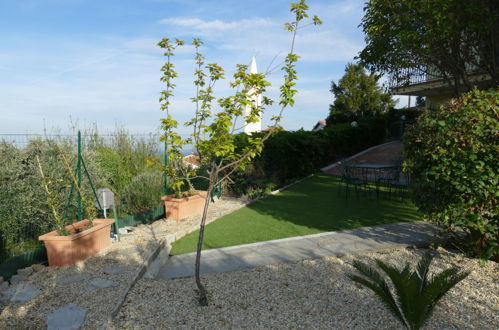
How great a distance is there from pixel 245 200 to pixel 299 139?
12.3 ft

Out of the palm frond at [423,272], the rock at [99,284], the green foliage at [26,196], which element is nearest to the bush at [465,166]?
the palm frond at [423,272]

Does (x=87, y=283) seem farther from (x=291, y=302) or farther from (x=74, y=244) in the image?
(x=291, y=302)

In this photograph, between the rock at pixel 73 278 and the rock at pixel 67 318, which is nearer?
the rock at pixel 67 318

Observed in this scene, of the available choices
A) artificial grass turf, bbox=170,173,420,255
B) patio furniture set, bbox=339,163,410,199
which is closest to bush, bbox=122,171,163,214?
artificial grass turf, bbox=170,173,420,255

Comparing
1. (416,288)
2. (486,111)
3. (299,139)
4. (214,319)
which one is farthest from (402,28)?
(214,319)

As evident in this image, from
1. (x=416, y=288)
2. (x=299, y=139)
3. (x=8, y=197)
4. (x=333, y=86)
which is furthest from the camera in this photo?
(x=333, y=86)

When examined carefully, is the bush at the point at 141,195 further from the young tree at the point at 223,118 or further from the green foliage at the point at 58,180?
the young tree at the point at 223,118

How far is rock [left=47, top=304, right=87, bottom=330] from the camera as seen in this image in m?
3.21

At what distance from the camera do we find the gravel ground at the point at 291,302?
3252 millimetres

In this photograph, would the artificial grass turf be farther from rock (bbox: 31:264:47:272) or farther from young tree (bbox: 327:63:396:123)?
young tree (bbox: 327:63:396:123)

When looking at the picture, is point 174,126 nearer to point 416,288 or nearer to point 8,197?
point 416,288

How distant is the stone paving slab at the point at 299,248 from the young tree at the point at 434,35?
12.6 feet

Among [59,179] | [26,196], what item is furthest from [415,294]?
[26,196]

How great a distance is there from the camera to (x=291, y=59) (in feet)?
12.7
